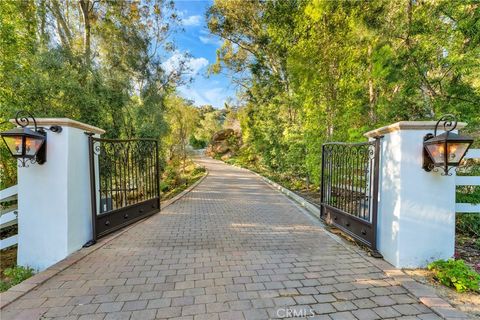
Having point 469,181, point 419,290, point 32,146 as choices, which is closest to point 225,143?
point 32,146

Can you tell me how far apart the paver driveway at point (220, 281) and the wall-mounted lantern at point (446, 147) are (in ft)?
4.70

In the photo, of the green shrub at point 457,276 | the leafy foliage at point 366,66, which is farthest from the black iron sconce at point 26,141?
the leafy foliage at point 366,66

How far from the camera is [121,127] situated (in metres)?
7.55

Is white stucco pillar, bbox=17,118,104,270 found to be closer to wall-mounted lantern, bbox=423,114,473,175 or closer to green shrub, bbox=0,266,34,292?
green shrub, bbox=0,266,34,292

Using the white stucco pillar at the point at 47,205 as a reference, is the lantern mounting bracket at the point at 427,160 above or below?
above

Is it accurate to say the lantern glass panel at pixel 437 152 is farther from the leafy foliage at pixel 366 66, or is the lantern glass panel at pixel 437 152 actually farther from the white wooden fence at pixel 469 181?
the leafy foliage at pixel 366 66

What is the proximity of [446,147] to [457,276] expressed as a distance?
134cm

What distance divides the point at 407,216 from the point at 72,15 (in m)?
11.6

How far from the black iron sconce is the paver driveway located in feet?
4.86

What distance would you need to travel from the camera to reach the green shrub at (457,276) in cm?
236

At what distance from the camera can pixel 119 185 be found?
16.9 ft

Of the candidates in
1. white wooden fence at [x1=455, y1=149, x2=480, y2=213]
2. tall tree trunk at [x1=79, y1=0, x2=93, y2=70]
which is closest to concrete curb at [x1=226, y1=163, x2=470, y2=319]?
white wooden fence at [x1=455, y1=149, x2=480, y2=213]

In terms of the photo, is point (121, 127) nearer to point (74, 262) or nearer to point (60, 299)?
point (74, 262)

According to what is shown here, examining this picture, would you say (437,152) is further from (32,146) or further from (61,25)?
(61,25)
